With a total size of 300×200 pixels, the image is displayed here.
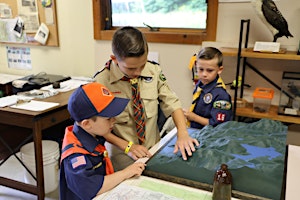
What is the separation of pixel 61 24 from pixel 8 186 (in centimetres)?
159

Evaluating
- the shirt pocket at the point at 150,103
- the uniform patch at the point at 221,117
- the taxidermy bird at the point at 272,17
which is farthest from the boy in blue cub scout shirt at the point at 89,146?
the taxidermy bird at the point at 272,17

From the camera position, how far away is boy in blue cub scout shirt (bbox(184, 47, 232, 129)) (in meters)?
1.60

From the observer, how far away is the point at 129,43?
1.07 metres

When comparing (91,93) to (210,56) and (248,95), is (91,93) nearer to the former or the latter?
(210,56)

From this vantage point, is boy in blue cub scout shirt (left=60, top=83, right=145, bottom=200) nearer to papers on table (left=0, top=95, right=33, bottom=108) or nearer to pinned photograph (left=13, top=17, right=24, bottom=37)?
papers on table (left=0, top=95, right=33, bottom=108)

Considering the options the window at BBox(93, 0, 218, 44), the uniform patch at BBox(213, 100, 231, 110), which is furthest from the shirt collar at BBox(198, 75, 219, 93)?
the window at BBox(93, 0, 218, 44)

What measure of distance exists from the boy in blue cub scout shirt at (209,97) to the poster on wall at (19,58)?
2192 mm

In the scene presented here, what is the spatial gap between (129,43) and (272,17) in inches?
48.6

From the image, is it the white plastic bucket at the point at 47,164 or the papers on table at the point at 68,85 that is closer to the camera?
the white plastic bucket at the point at 47,164

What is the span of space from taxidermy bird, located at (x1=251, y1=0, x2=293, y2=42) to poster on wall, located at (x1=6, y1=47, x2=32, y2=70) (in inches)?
93.5

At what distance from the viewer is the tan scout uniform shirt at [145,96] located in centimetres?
126

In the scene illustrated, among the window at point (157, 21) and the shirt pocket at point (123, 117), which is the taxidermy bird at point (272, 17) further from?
the shirt pocket at point (123, 117)

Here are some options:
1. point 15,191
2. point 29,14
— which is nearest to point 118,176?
point 15,191

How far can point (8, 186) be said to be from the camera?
2.21 metres
